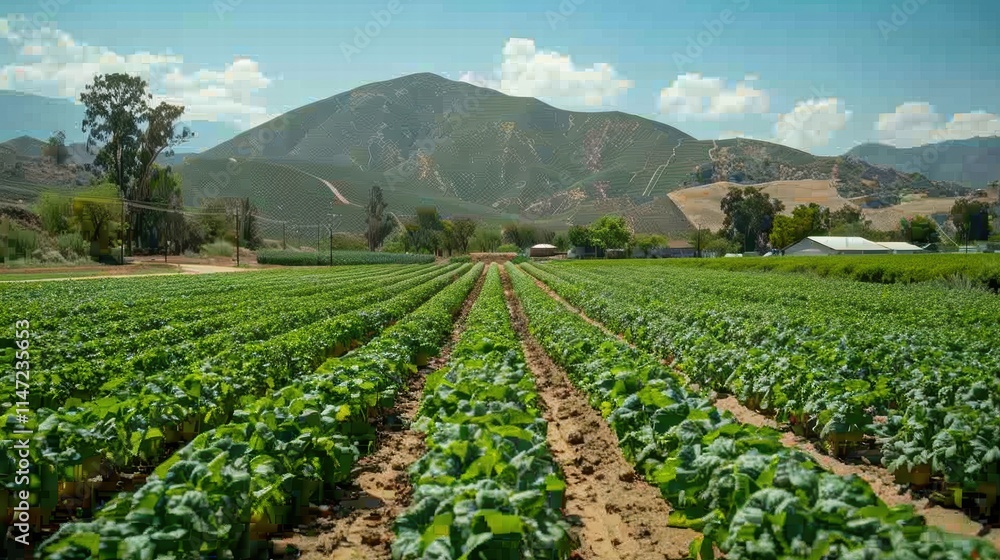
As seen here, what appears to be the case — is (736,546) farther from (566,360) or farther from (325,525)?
(566,360)

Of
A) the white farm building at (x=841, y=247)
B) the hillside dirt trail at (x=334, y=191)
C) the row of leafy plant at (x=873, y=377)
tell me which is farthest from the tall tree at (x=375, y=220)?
the row of leafy plant at (x=873, y=377)

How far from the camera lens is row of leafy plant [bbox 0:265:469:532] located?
549 centimetres

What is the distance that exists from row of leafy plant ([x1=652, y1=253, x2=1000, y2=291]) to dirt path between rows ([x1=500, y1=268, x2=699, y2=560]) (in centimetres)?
2948

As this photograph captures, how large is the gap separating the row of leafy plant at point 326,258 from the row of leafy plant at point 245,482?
264 feet

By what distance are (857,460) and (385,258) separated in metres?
93.4

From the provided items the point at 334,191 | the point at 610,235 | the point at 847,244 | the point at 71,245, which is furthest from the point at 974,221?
the point at 71,245

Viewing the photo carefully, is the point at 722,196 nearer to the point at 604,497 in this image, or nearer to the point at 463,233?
the point at 463,233

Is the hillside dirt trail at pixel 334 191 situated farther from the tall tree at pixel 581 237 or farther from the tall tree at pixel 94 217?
the tall tree at pixel 94 217

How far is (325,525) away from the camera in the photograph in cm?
591

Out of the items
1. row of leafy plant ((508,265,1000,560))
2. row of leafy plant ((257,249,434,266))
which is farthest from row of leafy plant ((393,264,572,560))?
row of leafy plant ((257,249,434,266))

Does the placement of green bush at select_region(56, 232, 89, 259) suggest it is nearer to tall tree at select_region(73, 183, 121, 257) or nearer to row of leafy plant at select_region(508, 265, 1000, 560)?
tall tree at select_region(73, 183, 121, 257)

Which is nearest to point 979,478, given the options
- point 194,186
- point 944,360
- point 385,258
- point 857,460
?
point 857,460

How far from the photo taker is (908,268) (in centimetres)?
3559

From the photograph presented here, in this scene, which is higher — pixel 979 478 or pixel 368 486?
pixel 979 478
